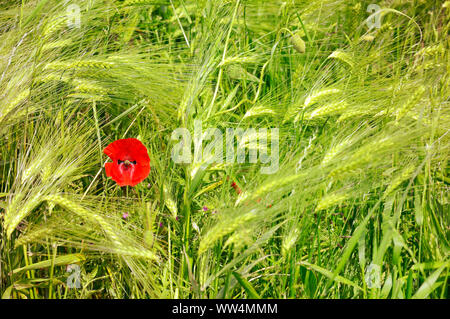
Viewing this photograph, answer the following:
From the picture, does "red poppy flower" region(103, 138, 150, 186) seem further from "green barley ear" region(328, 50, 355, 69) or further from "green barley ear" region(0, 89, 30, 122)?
"green barley ear" region(328, 50, 355, 69)

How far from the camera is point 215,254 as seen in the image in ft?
3.93

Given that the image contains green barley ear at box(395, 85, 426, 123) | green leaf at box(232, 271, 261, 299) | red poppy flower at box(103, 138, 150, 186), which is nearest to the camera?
green leaf at box(232, 271, 261, 299)

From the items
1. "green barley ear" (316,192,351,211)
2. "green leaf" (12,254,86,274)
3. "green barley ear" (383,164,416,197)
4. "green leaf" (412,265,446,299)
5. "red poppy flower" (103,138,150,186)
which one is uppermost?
"red poppy flower" (103,138,150,186)

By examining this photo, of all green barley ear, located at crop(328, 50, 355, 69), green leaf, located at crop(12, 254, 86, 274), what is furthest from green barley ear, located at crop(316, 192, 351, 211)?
green leaf, located at crop(12, 254, 86, 274)

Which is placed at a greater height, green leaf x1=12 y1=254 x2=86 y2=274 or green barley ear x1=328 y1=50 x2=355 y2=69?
green barley ear x1=328 y1=50 x2=355 y2=69

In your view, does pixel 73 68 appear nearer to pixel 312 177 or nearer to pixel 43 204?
pixel 43 204

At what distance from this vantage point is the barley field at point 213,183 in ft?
3.71

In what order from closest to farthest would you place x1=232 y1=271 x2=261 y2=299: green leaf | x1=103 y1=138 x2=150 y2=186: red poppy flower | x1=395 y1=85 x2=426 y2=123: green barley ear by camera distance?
x1=232 y1=271 x2=261 y2=299: green leaf < x1=395 y1=85 x2=426 y2=123: green barley ear < x1=103 y1=138 x2=150 y2=186: red poppy flower

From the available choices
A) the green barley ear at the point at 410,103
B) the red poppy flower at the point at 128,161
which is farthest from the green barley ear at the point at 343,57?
the red poppy flower at the point at 128,161

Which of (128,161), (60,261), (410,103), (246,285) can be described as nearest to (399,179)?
(410,103)

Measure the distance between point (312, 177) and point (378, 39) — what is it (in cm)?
86

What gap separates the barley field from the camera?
1.13m

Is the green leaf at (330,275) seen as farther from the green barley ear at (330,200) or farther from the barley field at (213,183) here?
the green barley ear at (330,200)

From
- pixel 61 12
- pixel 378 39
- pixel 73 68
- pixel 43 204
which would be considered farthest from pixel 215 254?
pixel 378 39
